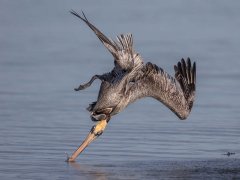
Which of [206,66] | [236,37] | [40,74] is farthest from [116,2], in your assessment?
[40,74]

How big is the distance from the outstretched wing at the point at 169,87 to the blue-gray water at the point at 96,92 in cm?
61

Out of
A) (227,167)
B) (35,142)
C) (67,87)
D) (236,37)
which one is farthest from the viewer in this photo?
(236,37)

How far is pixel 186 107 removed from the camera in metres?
15.9

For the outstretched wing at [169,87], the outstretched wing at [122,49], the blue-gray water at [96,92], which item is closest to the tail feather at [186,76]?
the outstretched wing at [169,87]

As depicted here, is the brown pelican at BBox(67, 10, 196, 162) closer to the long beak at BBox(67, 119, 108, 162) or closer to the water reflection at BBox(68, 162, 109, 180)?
the long beak at BBox(67, 119, 108, 162)

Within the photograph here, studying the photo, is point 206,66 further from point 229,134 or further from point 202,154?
Answer: point 202,154

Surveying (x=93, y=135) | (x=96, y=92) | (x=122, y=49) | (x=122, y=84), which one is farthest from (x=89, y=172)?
(x=96, y=92)

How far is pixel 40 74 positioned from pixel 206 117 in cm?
459

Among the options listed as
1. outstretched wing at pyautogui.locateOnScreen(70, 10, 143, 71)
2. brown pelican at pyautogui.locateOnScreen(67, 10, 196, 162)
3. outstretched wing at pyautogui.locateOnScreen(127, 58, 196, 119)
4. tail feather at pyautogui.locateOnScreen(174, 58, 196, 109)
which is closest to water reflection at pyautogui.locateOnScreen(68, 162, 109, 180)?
brown pelican at pyautogui.locateOnScreen(67, 10, 196, 162)

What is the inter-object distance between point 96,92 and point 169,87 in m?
4.61

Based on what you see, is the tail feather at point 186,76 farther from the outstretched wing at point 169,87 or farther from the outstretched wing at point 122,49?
the outstretched wing at point 122,49

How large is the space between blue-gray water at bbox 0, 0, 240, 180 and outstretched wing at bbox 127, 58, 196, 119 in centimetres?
61

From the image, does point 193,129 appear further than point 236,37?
No

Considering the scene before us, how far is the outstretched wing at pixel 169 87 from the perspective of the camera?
48.8ft
